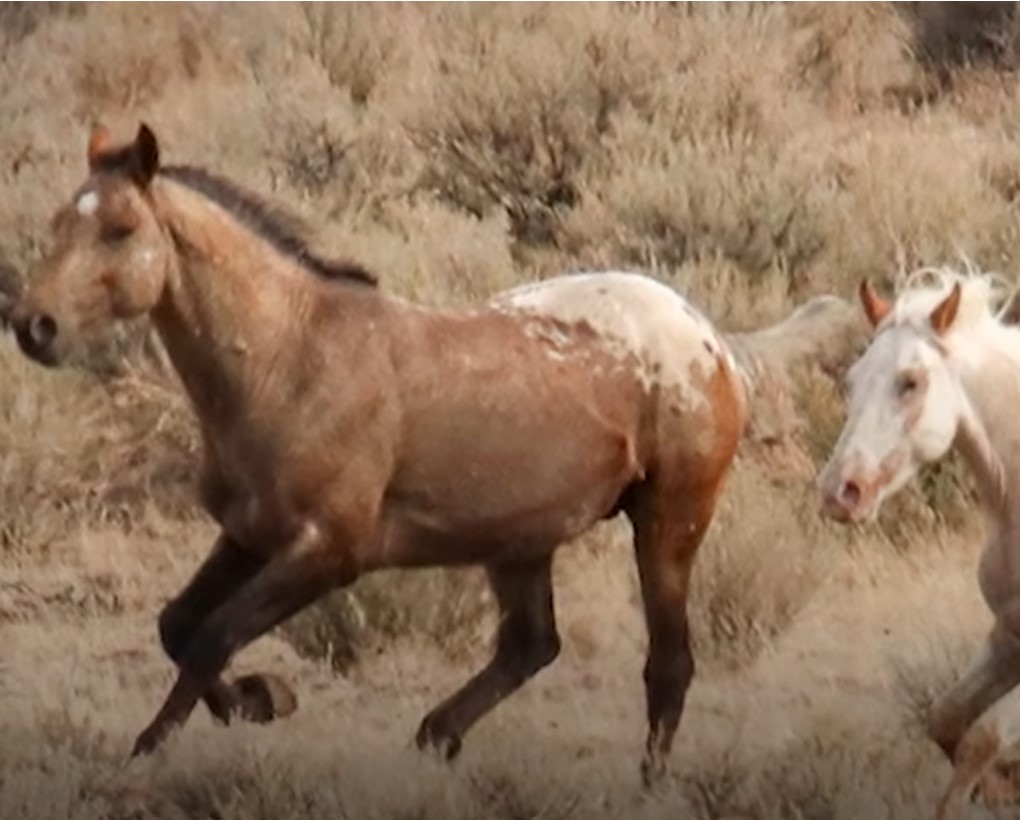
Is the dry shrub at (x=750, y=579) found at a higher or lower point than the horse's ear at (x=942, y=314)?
lower

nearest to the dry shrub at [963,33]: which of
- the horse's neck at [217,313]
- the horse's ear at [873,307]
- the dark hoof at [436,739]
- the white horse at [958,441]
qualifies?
the horse's ear at [873,307]

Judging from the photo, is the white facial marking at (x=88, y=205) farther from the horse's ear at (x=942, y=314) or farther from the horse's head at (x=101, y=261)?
the horse's ear at (x=942, y=314)

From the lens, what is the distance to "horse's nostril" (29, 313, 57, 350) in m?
8.45

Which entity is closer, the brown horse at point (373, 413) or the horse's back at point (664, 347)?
the brown horse at point (373, 413)

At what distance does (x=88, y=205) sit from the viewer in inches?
339

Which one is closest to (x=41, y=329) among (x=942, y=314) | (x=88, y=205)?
(x=88, y=205)

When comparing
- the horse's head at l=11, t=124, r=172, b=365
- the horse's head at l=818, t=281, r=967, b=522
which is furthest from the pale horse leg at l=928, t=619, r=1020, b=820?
the horse's head at l=11, t=124, r=172, b=365

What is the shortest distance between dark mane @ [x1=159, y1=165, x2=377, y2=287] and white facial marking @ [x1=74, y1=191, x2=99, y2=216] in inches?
12.7

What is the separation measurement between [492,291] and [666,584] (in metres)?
6.51

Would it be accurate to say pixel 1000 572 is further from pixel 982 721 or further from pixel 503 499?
pixel 503 499

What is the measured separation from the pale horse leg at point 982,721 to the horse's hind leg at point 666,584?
39.6 inches

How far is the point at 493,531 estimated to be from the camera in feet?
30.2

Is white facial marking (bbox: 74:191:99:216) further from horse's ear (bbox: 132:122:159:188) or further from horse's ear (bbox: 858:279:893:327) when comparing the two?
horse's ear (bbox: 858:279:893:327)

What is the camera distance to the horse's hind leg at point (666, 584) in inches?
380
